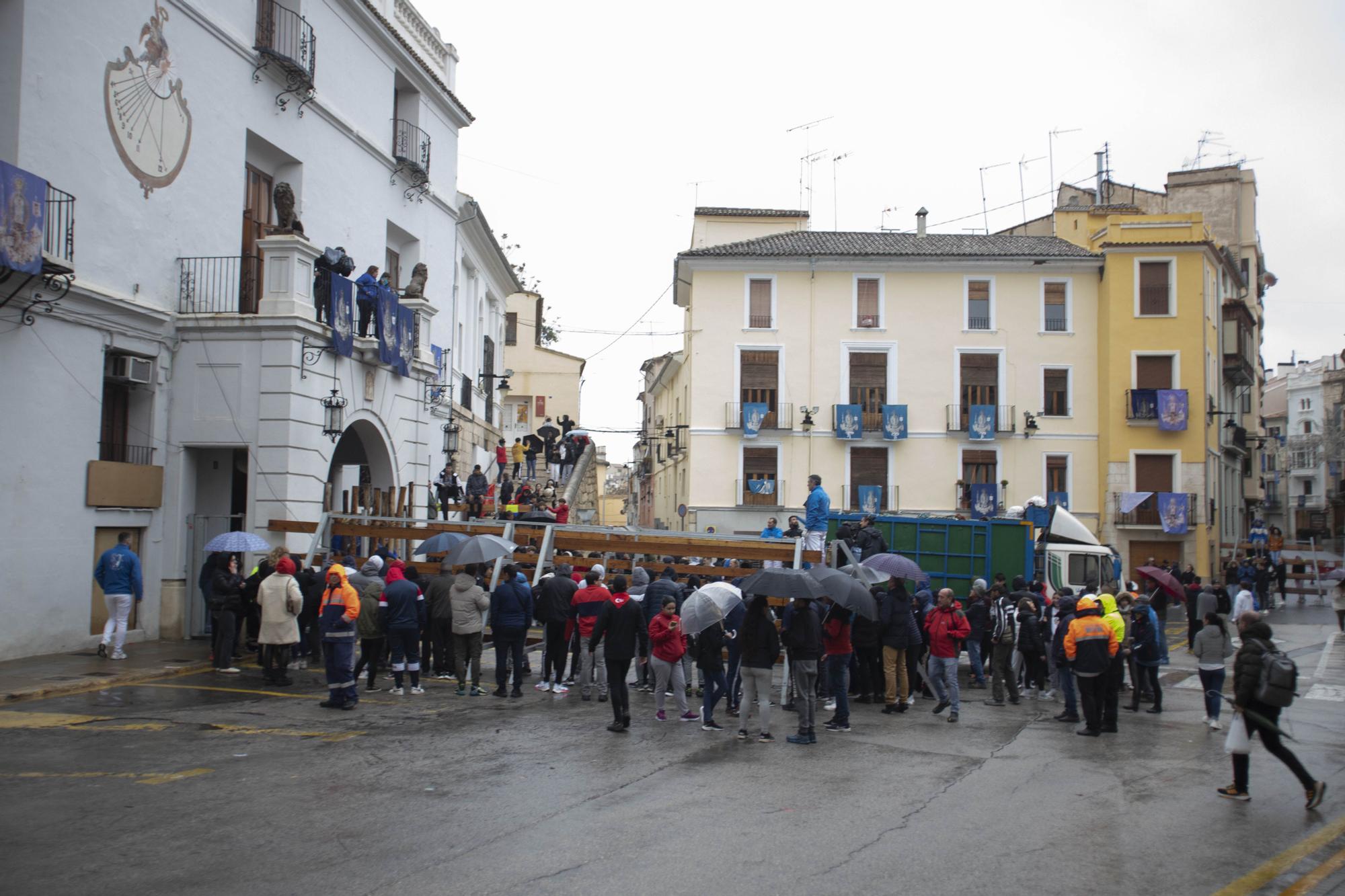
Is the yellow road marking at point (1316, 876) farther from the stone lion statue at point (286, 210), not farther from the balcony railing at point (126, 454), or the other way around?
the stone lion statue at point (286, 210)

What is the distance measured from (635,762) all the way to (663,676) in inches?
97.4

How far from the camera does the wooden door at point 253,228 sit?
19188 mm

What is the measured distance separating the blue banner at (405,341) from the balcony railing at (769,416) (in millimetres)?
20265

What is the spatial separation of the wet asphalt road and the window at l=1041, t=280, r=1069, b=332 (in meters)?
30.9

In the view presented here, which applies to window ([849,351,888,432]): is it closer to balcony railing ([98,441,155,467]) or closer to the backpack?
balcony railing ([98,441,155,467])

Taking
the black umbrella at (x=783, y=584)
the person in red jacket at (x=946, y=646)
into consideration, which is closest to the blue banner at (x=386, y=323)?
the black umbrella at (x=783, y=584)

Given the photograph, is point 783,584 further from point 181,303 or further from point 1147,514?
point 1147,514

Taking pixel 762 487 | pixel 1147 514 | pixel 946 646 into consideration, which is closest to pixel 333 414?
pixel 946 646

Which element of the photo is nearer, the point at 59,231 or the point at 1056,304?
the point at 59,231

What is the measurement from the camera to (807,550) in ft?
55.8

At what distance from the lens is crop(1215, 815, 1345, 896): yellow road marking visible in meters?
6.68

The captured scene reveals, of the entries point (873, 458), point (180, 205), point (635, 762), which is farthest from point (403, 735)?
point (873, 458)

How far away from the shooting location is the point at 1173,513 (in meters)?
40.0

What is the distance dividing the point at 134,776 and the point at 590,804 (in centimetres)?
391
